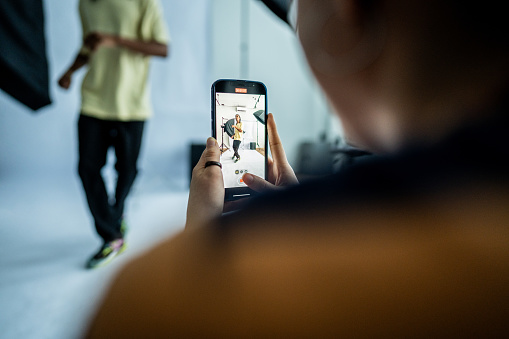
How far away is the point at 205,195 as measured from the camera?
33 centimetres

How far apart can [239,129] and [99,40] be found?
76cm

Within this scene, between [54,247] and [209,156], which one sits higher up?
[209,156]

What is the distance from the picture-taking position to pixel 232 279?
0.48 feet

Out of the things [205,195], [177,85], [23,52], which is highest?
[177,85]

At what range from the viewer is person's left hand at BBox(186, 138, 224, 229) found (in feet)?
1.02

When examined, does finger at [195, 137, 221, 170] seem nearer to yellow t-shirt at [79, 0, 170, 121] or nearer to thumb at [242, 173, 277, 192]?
thumb at [242, 173, 277, 192]

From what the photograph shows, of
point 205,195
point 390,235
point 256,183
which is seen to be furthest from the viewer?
point 256,183

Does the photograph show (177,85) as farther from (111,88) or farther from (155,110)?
(111,88)

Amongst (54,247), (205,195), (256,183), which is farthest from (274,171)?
(54,247)

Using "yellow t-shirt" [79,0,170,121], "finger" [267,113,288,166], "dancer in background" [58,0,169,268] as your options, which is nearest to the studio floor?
"dancer in background" [58,0,169,268]

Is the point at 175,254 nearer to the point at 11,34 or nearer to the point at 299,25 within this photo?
the point at 299,25

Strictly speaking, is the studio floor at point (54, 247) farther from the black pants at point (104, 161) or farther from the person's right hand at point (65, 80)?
the person's right hand at point (65, 80)

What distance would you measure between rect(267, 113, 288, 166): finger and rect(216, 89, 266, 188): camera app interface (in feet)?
0.04

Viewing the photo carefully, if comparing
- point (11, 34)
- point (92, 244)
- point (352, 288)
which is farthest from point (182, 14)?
point (352, 288)
